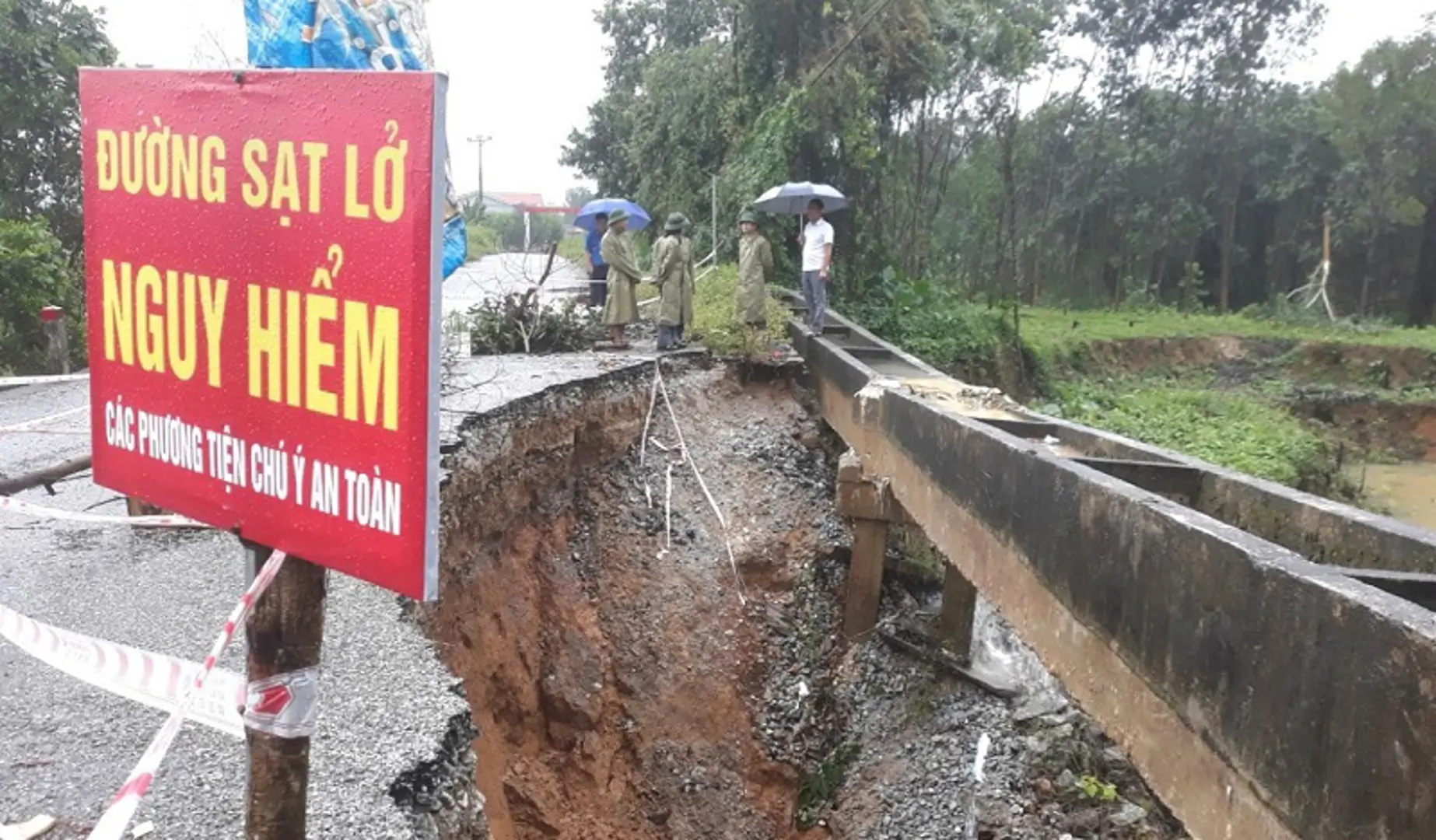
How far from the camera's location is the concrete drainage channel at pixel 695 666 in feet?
19.1

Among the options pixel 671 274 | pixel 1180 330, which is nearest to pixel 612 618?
pixel 671 274

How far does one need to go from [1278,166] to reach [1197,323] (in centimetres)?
949

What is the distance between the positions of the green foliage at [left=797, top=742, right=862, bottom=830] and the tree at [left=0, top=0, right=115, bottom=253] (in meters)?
14.5

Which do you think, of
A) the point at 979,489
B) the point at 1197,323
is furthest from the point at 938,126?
the point at 979,489

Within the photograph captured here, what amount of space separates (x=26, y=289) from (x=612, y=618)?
934cm

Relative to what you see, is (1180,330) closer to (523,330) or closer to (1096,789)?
(523,330)

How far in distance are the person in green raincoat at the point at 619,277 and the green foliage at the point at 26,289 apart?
281 inches

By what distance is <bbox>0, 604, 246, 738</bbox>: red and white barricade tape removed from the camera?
271cm

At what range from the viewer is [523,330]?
1065cm

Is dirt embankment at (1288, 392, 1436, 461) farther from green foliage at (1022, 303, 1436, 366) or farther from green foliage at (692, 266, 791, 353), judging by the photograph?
green foliage at (692, 266, 791, 353)

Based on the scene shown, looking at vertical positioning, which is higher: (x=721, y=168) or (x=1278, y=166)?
(x=1278, y=166)

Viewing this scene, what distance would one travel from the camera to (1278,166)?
3125cm

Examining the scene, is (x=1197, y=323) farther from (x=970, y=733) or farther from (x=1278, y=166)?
(x=970, y=733)

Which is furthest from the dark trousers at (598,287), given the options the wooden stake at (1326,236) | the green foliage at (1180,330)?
the wooden stake at (1326,236)
